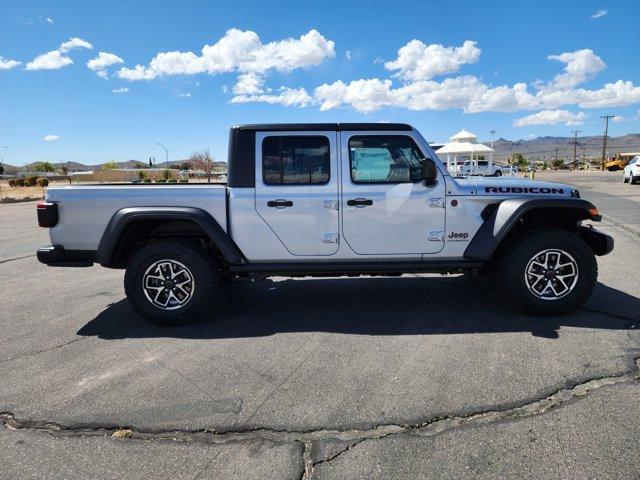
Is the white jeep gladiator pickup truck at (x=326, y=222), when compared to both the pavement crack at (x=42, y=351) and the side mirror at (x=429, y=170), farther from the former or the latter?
the pavement crack at (x=42, y=351)

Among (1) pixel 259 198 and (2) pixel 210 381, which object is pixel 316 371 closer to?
(2) pixel 210 381

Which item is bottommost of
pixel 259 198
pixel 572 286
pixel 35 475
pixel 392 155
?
pixel 35 475

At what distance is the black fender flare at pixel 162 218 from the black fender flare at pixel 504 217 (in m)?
2.41

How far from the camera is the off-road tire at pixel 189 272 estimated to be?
4430 mm

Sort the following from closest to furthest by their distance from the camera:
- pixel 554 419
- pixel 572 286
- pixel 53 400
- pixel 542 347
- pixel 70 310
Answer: pixel 554 419, pixel 53 400, pixel 542 347, pixel 572 286, pixel 70 310

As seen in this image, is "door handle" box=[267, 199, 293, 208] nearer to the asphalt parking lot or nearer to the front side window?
the front side window

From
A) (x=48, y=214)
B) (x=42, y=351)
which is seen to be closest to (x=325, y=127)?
(x=48, y=214)

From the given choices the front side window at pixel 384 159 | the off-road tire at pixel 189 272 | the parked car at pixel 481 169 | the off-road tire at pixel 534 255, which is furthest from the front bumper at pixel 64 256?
the parked car at pixel 481 169

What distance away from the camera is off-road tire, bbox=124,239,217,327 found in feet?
14.5

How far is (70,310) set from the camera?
522 centimetres


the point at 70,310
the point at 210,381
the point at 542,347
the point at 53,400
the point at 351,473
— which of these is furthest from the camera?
the point at 70,310

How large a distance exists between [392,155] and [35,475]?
3.72 metres

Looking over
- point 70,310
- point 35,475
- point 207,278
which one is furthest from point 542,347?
point 70,310

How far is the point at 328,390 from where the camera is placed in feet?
10.4
